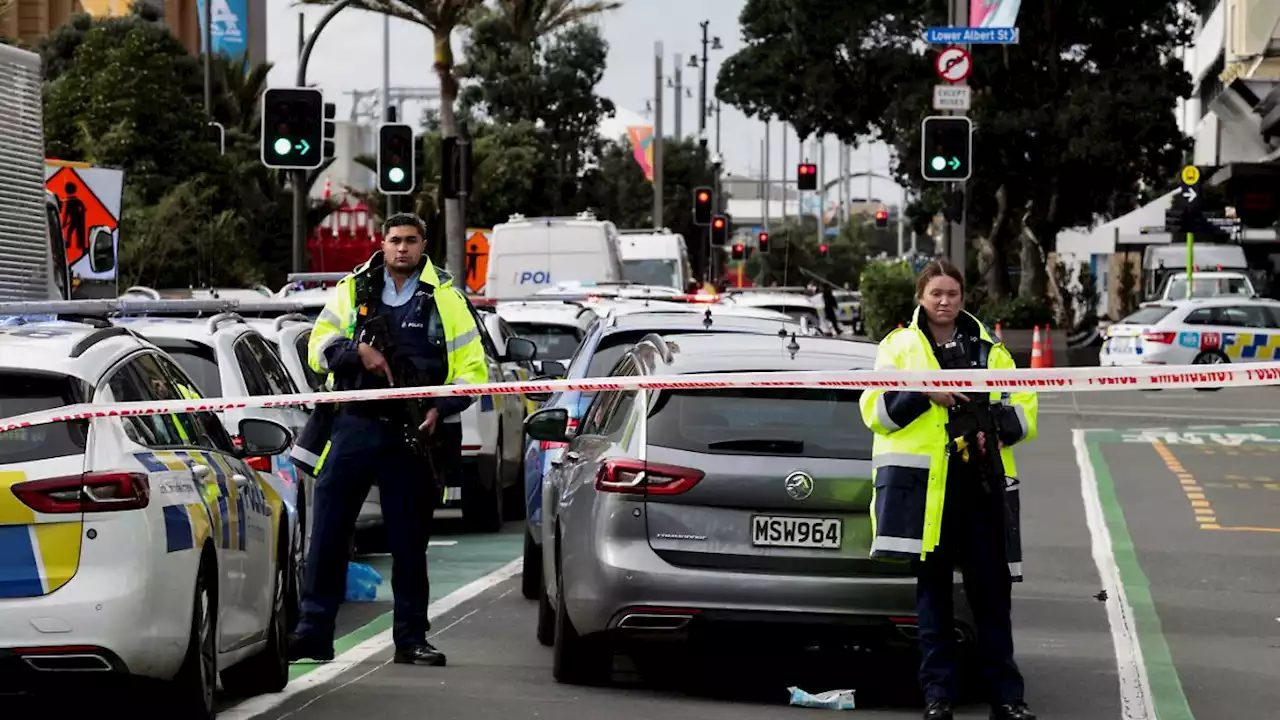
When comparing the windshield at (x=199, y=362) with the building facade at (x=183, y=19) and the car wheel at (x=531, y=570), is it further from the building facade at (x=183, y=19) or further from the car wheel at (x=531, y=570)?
the building facade at (x=183, y=19)

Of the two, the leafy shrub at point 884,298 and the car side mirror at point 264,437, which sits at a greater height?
the car side mirror at point 264,437

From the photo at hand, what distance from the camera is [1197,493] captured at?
67.7ft

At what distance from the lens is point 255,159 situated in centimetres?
5819

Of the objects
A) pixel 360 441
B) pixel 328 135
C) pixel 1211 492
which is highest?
pixel 328 135

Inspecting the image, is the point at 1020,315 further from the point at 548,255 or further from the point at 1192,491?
the point at 1192,491

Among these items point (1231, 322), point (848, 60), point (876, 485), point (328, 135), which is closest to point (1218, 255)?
point (848, 60)

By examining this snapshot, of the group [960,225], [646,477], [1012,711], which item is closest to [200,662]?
[646,477]

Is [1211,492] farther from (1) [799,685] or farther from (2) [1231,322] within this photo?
(2) [1231,322]

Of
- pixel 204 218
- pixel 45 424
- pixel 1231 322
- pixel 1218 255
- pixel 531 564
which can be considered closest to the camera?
pixel 45 424

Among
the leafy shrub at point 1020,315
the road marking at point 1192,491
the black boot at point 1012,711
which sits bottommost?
the road marking at point 1192,491

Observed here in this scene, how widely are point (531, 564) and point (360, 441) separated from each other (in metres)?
2.87

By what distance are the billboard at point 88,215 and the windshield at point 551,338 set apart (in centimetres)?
490

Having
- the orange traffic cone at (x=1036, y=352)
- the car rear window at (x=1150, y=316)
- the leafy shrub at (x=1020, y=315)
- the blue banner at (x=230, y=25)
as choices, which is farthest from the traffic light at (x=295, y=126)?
the blue banner at (x=230, y=25)

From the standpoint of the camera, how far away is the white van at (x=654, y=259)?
1668 inches
